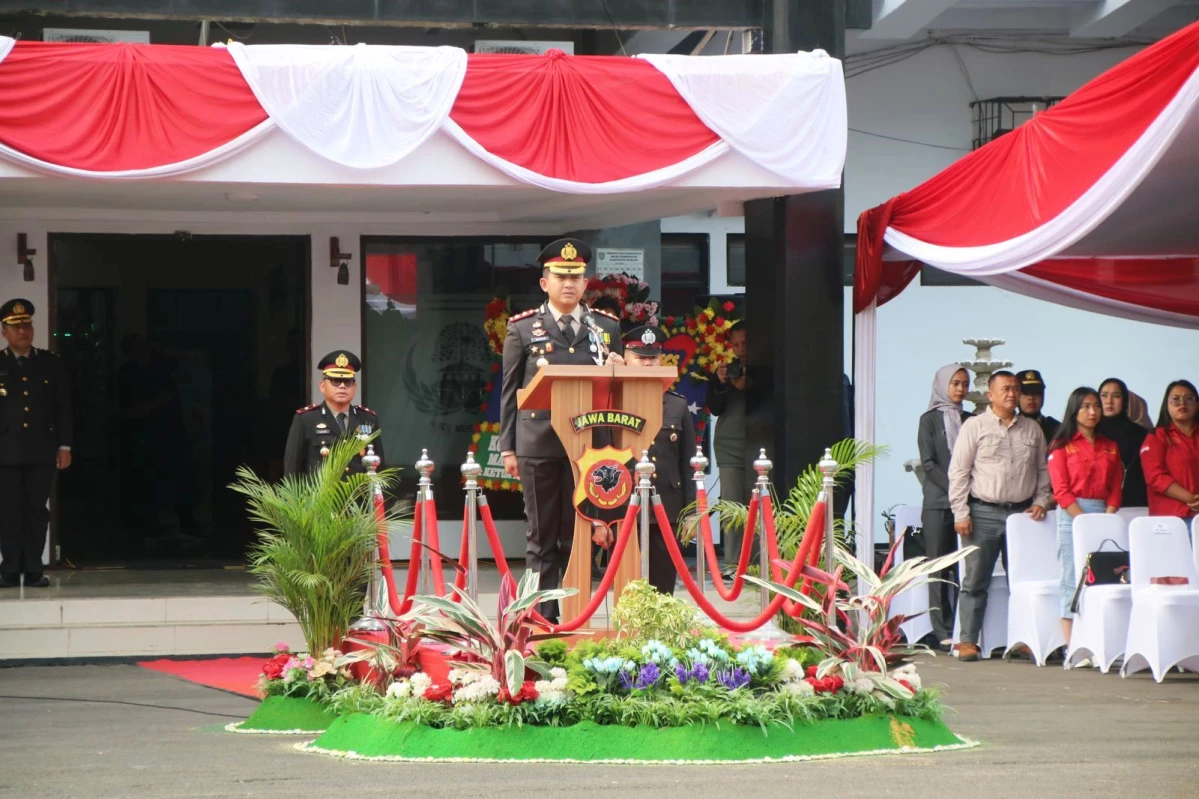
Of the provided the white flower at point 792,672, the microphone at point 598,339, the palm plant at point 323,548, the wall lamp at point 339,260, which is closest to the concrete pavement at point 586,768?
the white flower at point 792,672

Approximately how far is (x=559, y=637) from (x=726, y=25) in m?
5.05

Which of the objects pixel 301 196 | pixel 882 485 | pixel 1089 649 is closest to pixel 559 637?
pixel 1089 649

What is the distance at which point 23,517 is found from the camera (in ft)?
32.8

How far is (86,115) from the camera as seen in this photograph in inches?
340

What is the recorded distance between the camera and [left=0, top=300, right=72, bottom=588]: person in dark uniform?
994 cm

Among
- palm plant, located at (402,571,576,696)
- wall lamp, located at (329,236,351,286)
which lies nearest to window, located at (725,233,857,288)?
wall lamp, located at (329,236,351,286)

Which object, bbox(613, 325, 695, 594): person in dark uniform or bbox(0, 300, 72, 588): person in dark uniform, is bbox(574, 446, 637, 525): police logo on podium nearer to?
bbox(613, 325, 695, 594): person in dark uniform

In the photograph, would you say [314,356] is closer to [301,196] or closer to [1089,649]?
[301,196]

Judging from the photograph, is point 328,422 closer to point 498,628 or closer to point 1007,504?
point 498,628

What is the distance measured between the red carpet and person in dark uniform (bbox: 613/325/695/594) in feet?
6.82

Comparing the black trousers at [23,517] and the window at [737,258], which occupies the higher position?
the window at [737,258]

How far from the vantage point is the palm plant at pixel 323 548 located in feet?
24.2

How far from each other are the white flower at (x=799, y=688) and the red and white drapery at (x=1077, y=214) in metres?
2.85

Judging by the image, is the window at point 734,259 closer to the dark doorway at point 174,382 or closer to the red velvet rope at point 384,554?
the dark doorway at point 174,382
